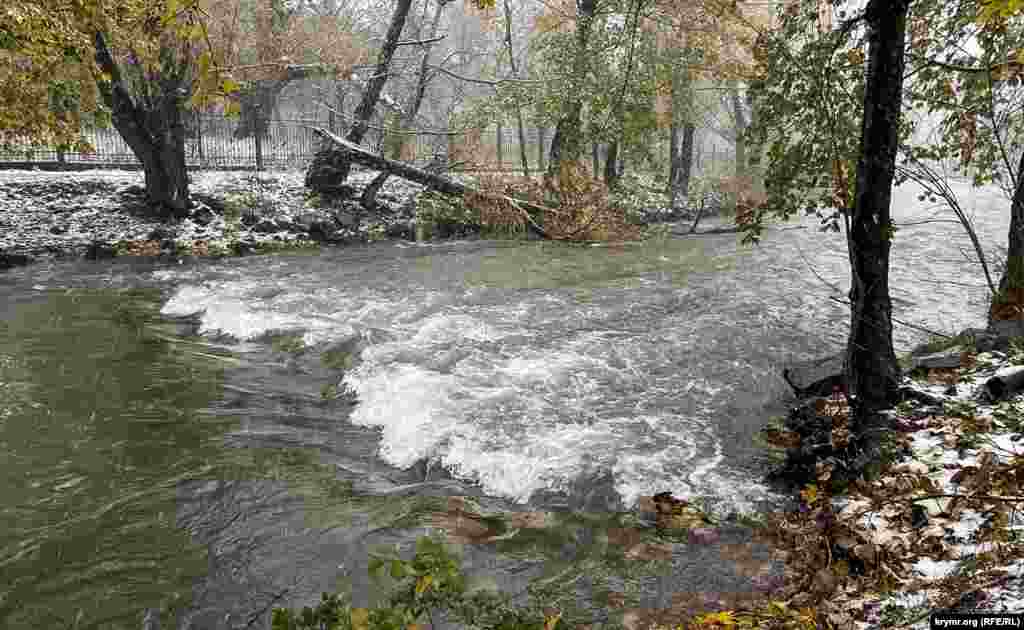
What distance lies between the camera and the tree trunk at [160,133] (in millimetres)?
15766

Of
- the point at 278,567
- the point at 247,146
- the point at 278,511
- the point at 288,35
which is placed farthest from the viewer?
the point at 247,146

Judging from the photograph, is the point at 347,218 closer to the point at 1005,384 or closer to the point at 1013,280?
the point at 1013,280

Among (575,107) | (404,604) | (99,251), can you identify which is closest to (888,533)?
(404,604)

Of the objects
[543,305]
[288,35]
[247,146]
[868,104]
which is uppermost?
[288,35]

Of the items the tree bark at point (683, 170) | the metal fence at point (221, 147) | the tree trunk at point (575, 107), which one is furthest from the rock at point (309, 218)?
the tree bark at point (683, 170)

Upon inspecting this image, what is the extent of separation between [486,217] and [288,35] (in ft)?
33.8

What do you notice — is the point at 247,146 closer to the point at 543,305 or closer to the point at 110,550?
the point at 543,305

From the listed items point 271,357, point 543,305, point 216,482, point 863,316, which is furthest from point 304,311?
point 863,316

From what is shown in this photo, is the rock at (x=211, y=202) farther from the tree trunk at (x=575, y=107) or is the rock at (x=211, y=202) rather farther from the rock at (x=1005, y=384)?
the rock at (x=1005, y=384)

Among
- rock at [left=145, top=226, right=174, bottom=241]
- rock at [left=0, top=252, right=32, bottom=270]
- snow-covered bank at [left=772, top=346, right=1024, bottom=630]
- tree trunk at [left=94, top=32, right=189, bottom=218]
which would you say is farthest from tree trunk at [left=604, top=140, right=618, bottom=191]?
snow-covered bank at [left=772, top=346, right=1024, bottom=630]

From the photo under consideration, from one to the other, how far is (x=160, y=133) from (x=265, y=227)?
323 centimetres

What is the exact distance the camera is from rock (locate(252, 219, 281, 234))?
1762cm

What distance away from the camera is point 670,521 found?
15.8ft

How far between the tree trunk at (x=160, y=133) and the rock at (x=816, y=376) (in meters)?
14.9
